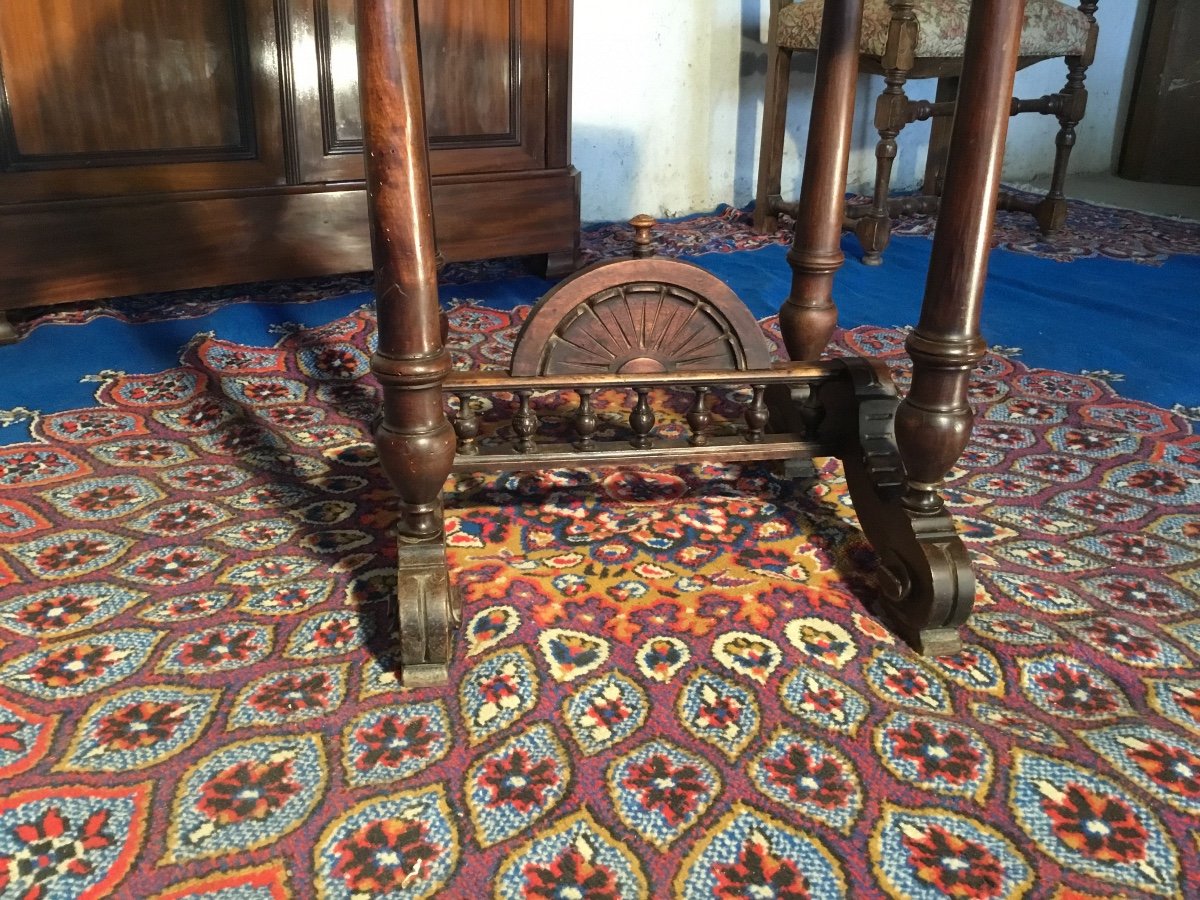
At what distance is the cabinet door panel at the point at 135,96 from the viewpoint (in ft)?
5.82

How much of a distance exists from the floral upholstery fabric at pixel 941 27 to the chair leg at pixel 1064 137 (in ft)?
0.21

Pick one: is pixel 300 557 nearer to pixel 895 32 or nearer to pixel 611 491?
pixel 611 491

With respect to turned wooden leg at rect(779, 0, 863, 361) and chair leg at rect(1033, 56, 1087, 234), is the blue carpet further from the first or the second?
turned wooden leg at rect(779, 0, 863, 361)

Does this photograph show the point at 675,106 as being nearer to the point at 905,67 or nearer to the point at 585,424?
the point at 905,67

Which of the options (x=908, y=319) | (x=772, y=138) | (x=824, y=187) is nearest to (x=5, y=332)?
(x=824, y=187)

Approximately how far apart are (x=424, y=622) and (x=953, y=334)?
1.96 ft

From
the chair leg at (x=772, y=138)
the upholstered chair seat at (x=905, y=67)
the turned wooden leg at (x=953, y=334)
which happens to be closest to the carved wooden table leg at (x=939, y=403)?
the turned wooden leg at (x=953, y=334)


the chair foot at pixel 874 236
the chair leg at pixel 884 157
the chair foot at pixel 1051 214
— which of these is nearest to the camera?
the chair leg at pixel 884 157

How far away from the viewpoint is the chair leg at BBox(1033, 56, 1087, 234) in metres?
2.74

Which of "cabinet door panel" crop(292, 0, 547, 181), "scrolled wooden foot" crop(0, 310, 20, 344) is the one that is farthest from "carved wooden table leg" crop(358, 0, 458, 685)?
"scrolled wooden foot" crop(0, 310, 20, 344)

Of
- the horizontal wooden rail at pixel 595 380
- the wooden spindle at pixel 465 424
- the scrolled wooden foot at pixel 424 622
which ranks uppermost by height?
the horizontal wooden rail at pixel 595 380

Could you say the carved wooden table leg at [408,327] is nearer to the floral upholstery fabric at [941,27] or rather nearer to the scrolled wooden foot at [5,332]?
the scrolled wooden foot at [5,332]

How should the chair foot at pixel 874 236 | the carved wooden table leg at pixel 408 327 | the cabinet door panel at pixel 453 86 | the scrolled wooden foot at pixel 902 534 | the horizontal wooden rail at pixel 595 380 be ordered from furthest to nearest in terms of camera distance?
the chair foot at pixel 874 236, the cabinet door panel at pixel 453 86, the horizontal wooden rail at pixel 595 380, the scrolled wooden foot at pixel 902 534, the carved wooden table leg at pixel 408 327

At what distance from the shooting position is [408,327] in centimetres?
90
